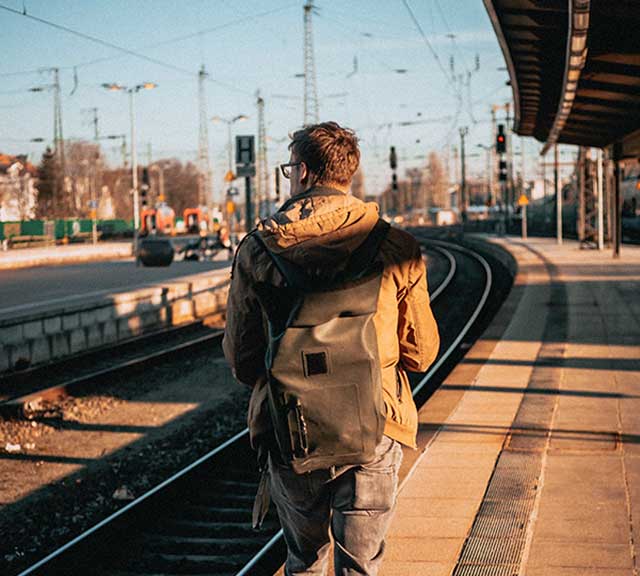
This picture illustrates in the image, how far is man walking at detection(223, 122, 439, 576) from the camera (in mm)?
2809

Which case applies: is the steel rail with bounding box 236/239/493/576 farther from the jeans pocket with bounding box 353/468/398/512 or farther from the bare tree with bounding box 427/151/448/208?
the bare tree with bounding box 427/151/448/208

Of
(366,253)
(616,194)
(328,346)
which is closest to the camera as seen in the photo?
(328,346)

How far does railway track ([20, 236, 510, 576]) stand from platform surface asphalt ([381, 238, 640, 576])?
1135mm

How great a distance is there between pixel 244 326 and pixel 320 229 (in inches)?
15.1

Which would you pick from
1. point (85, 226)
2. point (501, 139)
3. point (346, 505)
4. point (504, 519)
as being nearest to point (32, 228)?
point (85, 226)

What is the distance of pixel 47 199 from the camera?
7688 cm

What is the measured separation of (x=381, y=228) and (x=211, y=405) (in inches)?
373

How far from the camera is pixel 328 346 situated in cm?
279

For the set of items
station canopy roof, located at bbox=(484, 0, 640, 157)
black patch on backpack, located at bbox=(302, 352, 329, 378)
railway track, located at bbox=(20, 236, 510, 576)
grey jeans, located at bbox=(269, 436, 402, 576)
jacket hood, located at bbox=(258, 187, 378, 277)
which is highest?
station canopy roof, located at bbox=(484, 0, 640, 157)

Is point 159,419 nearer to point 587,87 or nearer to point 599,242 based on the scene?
point 587,87

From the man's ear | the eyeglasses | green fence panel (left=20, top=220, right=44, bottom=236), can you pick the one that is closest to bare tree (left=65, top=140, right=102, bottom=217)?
green fence panel (left=20, top=220, right=44, bottom=236)

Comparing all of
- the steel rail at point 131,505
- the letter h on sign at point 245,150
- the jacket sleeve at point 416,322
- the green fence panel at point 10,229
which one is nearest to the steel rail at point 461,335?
the steel rail at point 131,505

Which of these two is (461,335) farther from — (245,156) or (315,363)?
(315,363)

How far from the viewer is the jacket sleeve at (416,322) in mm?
3105
